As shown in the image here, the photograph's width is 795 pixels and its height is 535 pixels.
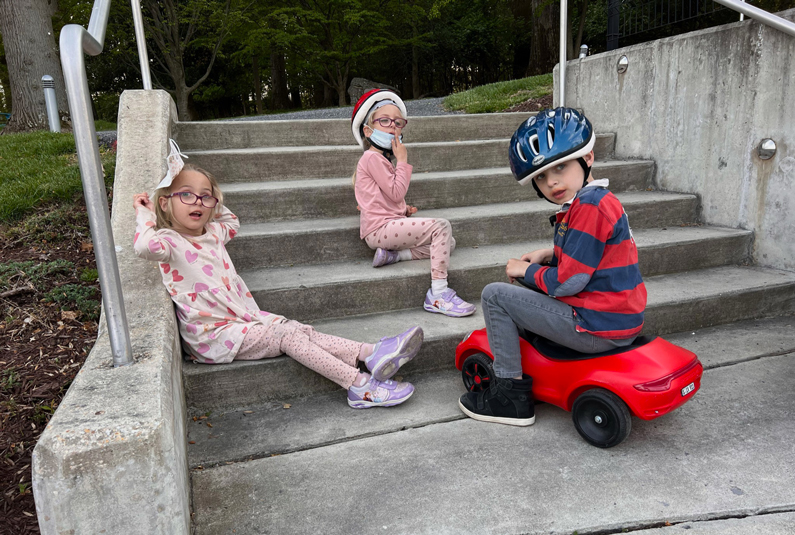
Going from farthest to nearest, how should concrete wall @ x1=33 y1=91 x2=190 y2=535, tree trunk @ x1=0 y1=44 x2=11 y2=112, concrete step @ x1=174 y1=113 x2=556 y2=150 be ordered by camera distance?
tree trunk @ x1=0 y1=44 x2=11 y2=112 < concrete step @ x1=174 y1=113 x2=556 y2=150 < concrete wall @ x1=33 y1=91 x2=190 y2=535

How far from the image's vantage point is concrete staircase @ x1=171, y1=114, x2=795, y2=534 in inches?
99.0

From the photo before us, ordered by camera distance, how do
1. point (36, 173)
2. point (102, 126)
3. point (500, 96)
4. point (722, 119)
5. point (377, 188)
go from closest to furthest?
point (377, 188), point (722, 119), point (36, 173), point (500, 96), point (102, 126)

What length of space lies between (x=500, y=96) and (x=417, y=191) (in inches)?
203

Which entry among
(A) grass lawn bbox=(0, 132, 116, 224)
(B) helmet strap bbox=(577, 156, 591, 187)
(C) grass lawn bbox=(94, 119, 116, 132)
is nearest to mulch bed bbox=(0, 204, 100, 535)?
(A) grass lawn bbox=(0, 132, 116, 224)

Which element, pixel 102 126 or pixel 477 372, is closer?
pixel 477 372

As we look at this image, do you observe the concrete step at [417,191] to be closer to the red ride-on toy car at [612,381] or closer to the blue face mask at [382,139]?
the blue face mask at [382,139]

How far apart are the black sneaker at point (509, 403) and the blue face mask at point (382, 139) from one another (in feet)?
5.82

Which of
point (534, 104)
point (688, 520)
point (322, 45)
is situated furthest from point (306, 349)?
point (322, 45)

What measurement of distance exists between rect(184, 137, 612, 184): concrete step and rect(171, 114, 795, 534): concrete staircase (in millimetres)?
11

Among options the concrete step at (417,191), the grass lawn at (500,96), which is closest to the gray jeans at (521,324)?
the concrete step at (417,191)

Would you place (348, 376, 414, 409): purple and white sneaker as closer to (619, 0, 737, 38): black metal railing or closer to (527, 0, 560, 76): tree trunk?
(619, 0, 737, 38): black metal railing

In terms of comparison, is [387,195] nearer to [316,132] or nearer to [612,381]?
[316,132]

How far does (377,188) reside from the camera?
3555 millimetres

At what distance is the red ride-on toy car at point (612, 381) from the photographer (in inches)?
82.7
